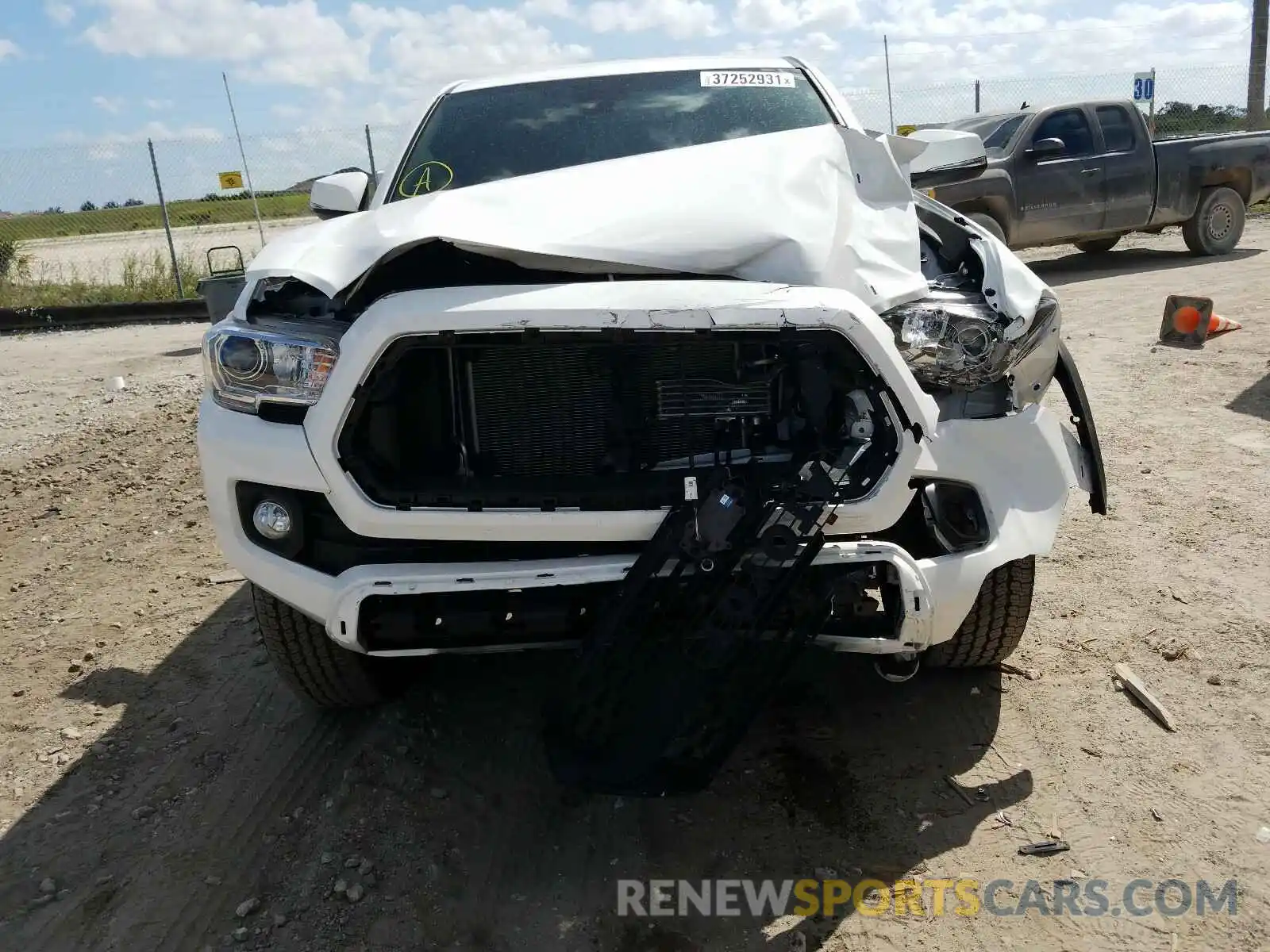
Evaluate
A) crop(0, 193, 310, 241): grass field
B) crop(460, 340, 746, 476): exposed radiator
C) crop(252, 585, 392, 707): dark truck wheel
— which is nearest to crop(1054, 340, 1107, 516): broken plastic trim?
crop(460, 340, 746, 476): exposed radiator

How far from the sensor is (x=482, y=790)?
288cm

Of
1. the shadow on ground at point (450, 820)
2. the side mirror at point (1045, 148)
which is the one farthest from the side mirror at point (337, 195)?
the side mirror at point (1045, 148)

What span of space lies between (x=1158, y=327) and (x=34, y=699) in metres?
7.83

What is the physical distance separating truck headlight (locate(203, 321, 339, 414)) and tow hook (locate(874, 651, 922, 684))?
166cm

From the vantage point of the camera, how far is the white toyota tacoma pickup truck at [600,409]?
7.84ft

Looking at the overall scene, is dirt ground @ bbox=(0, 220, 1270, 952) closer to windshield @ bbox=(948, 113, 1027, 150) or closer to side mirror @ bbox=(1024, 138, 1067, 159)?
side mirror @ bbox=(1024, 138, 1067, 159)

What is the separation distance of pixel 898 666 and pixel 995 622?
14.7 inches

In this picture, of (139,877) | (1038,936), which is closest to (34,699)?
A: (139,877)

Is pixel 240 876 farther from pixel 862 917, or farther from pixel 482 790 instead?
pixel 862 917

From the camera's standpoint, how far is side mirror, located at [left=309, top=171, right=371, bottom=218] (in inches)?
163

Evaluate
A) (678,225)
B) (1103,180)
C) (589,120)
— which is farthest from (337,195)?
(1103,180)

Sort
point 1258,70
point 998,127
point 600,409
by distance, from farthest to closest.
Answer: point 1258,70 < point 998,127 < point 600,409

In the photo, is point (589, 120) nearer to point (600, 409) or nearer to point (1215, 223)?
point (600, 409)

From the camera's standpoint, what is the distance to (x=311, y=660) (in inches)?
119
